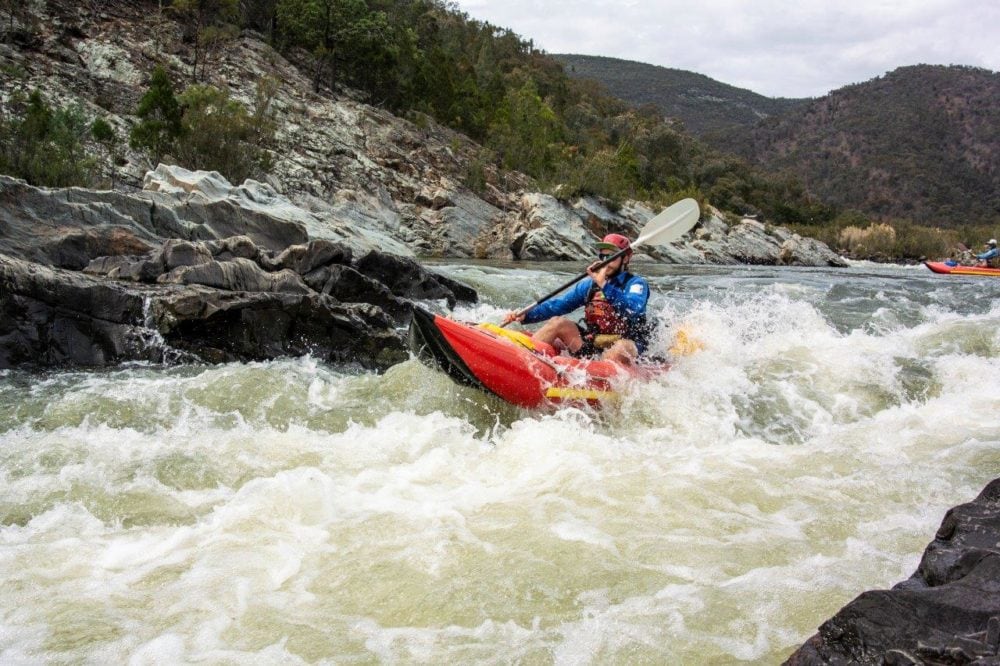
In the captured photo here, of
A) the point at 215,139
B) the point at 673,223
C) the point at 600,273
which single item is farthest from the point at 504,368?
the point at 215,139

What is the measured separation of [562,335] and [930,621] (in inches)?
165

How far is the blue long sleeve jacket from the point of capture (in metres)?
5.75

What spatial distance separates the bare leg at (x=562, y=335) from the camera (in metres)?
5.71

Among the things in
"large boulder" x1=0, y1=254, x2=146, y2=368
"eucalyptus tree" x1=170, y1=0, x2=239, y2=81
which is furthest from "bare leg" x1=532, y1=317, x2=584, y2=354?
"eucalyptus tree" x1=170, y1=0, x2=239, y2=81

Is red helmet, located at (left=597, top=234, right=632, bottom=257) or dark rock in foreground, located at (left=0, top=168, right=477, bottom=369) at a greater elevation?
red helmet, located at (left=597, top=234, right=632, bottom=257)

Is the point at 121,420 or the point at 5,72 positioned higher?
the point at 5,72

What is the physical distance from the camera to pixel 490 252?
81.9 ft

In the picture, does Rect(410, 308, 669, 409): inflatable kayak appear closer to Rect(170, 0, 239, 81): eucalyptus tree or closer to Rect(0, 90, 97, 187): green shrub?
Rect(0, 90, 97, 187): green shrub

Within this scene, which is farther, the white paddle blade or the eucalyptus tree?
the eucalyptus tree

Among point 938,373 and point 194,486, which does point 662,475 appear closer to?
point 194,486

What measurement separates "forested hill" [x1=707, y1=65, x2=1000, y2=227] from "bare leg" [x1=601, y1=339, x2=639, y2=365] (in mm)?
80586

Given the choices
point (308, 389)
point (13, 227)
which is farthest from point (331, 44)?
point (308, 389)

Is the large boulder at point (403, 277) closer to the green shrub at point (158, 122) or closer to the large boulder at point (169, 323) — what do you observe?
the large boulder at point (169, 323)

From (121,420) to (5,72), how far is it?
23.8m
